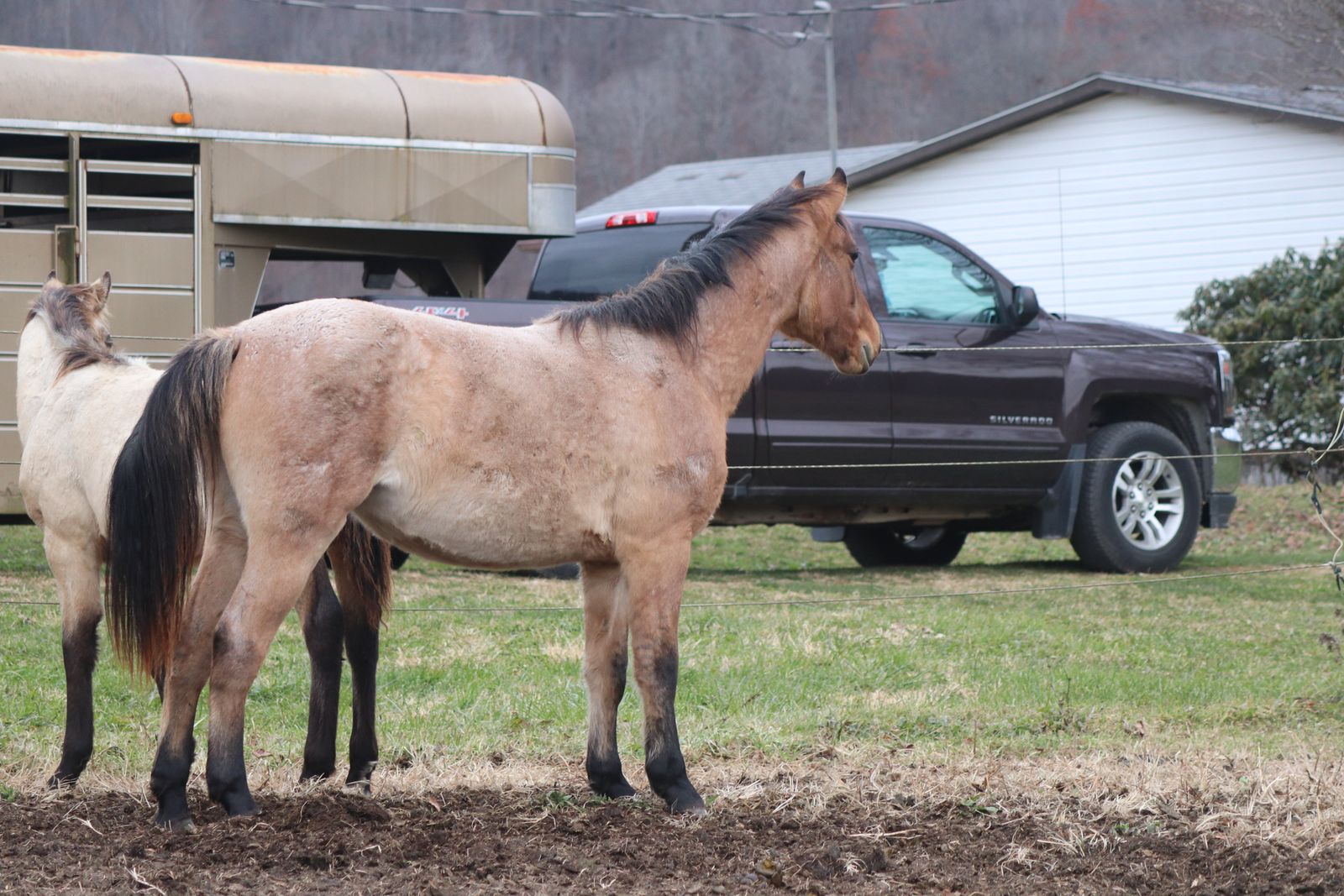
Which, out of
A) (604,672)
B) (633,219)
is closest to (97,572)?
(604,672)

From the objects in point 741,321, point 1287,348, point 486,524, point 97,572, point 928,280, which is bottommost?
point 97,572

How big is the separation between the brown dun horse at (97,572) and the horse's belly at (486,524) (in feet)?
1.78

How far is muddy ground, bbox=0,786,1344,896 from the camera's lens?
3.85 m

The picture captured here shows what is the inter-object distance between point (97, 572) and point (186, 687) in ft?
3.40

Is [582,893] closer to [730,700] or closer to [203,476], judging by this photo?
[203,476]

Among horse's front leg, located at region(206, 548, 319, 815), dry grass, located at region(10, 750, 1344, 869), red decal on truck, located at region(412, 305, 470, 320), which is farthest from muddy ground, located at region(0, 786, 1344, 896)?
red decal on truck, located at region(412, 305, 470, 320)

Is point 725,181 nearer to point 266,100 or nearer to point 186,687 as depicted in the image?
point 266,100

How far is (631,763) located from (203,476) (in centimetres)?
204

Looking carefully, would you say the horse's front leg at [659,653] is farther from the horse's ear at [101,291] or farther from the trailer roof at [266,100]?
the trailer roof at [266,100]

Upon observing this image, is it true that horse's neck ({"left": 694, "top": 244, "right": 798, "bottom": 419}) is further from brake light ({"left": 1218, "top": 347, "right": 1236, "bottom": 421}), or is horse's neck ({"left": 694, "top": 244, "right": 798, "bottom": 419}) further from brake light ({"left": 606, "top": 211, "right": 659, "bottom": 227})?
brake light ({"left": 1218, "top": 347, "right": 1236, "bottom": 421})


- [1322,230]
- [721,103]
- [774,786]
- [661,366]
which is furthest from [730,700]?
[721,103]

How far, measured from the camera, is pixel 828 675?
7.16m

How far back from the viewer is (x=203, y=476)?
13.8ft

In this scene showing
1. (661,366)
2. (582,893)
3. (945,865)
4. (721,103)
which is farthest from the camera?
(721,103)
